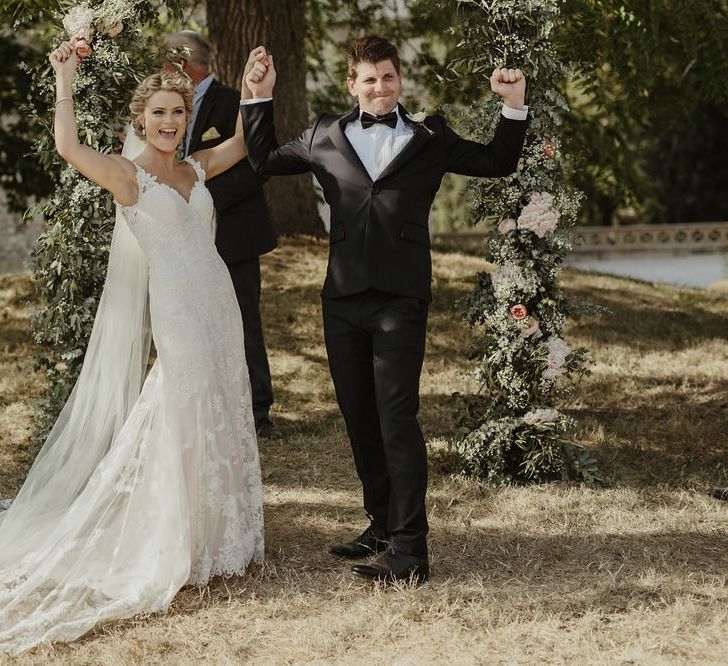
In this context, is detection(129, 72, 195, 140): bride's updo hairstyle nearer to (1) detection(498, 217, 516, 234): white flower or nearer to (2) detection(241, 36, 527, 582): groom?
(2) detection(241, 36, 527, 582): groom

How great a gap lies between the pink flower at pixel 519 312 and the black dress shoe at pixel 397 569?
1.86 m

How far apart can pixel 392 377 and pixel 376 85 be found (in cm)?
124

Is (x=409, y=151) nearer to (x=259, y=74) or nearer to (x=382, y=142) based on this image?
(x=382, y=142)

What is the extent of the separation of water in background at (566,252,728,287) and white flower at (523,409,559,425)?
15002mm

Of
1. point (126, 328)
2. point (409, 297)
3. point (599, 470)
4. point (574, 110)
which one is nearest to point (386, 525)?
point (409, 297)

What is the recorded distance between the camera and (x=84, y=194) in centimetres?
619

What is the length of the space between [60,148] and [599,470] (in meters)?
3.65

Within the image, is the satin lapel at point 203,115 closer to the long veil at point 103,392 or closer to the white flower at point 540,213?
the long veil at point 103,392

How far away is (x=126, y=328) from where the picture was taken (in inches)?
205

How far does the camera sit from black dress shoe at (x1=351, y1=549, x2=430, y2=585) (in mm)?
4703

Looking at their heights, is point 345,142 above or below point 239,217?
above

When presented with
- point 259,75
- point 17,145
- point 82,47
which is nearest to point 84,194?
point 82,47

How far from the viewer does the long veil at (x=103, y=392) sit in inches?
203

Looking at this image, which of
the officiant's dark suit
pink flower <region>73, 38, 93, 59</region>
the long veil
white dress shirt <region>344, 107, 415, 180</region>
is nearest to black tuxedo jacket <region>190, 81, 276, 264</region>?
the officiant's dark suit
